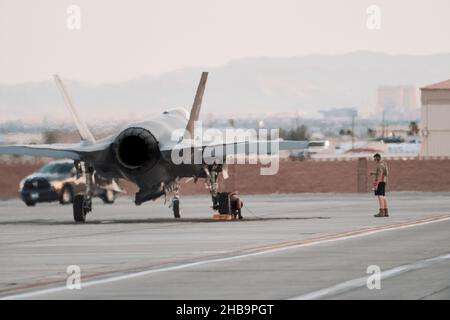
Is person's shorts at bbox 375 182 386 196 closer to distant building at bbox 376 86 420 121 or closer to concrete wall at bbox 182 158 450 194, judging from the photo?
concrete wall at bbox 182 158 450 194

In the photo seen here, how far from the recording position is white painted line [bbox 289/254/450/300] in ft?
56.9

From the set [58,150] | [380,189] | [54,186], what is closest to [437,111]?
[54,186]

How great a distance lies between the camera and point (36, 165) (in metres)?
Answer: 73.4

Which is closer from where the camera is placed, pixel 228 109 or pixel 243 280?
pixel 243 280

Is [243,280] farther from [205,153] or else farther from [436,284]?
[205,153]

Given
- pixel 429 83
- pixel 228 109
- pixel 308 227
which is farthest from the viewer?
pixel 429 83

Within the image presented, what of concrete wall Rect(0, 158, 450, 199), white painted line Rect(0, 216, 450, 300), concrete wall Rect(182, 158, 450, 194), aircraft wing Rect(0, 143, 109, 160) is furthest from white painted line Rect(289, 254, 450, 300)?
concrete wall Rect(182, 158, 450, 194)

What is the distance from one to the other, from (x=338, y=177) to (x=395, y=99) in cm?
3084

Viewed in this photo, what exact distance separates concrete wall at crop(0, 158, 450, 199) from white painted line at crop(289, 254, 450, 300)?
2111 inches

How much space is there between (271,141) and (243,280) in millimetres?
18818

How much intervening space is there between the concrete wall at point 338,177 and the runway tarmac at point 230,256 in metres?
34.9

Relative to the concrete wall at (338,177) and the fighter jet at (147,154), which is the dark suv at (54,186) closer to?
the fighter jet at (147,154)

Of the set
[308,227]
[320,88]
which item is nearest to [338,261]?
[308,227]

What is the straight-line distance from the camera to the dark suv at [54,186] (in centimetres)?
5681
